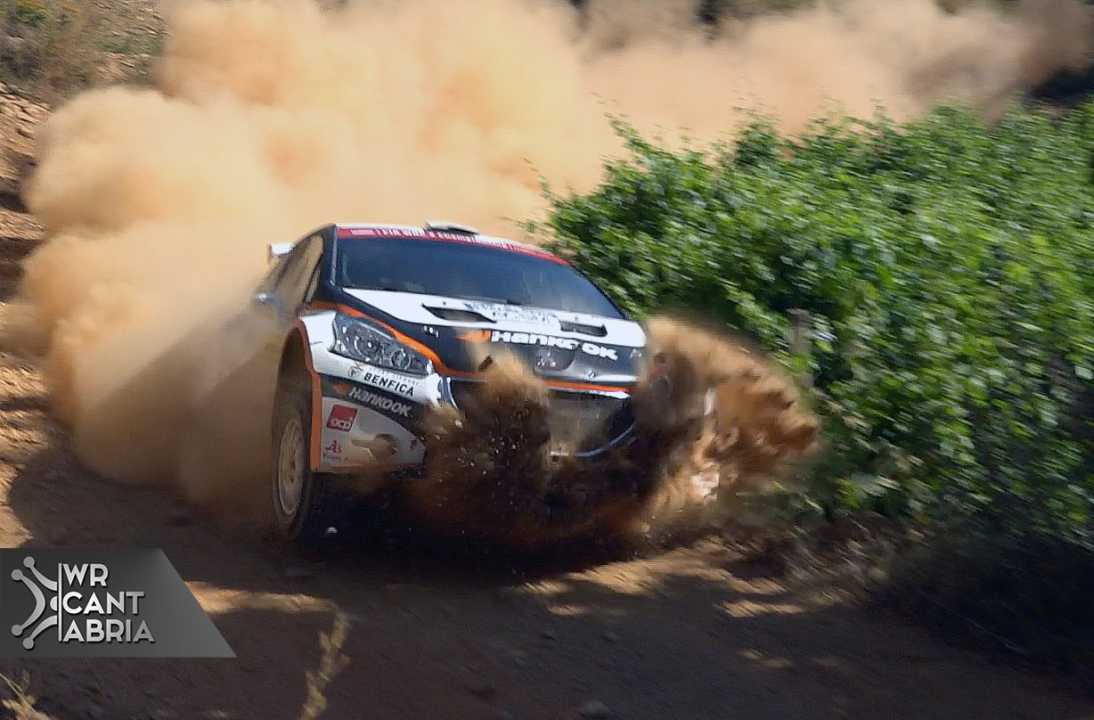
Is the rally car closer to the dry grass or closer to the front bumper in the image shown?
the front bumper

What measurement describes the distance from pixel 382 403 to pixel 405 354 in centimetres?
29

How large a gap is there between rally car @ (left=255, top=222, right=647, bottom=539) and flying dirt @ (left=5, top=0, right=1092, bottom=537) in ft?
0.63

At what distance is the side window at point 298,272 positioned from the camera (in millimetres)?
7891

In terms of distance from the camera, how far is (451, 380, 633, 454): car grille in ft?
21.7

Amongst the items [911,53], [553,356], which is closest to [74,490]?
[553,356]

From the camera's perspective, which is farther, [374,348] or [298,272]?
[298,272]

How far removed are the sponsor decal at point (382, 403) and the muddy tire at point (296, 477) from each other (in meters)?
0.33

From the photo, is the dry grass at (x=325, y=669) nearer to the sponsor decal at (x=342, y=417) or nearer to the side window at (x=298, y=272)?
the sponsor decal at (x=342, y=417)

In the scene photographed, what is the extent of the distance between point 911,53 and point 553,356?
676 inches

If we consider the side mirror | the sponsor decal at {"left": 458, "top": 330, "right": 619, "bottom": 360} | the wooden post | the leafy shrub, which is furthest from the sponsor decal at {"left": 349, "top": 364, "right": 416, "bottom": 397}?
the leafy shrub

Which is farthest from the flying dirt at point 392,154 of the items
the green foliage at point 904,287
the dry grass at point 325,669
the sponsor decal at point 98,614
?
the sponsor decal at point 98,614

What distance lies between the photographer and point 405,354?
6703 mm

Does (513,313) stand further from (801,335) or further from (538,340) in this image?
(801,335)

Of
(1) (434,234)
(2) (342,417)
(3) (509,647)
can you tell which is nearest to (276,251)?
(1) (434,234)
